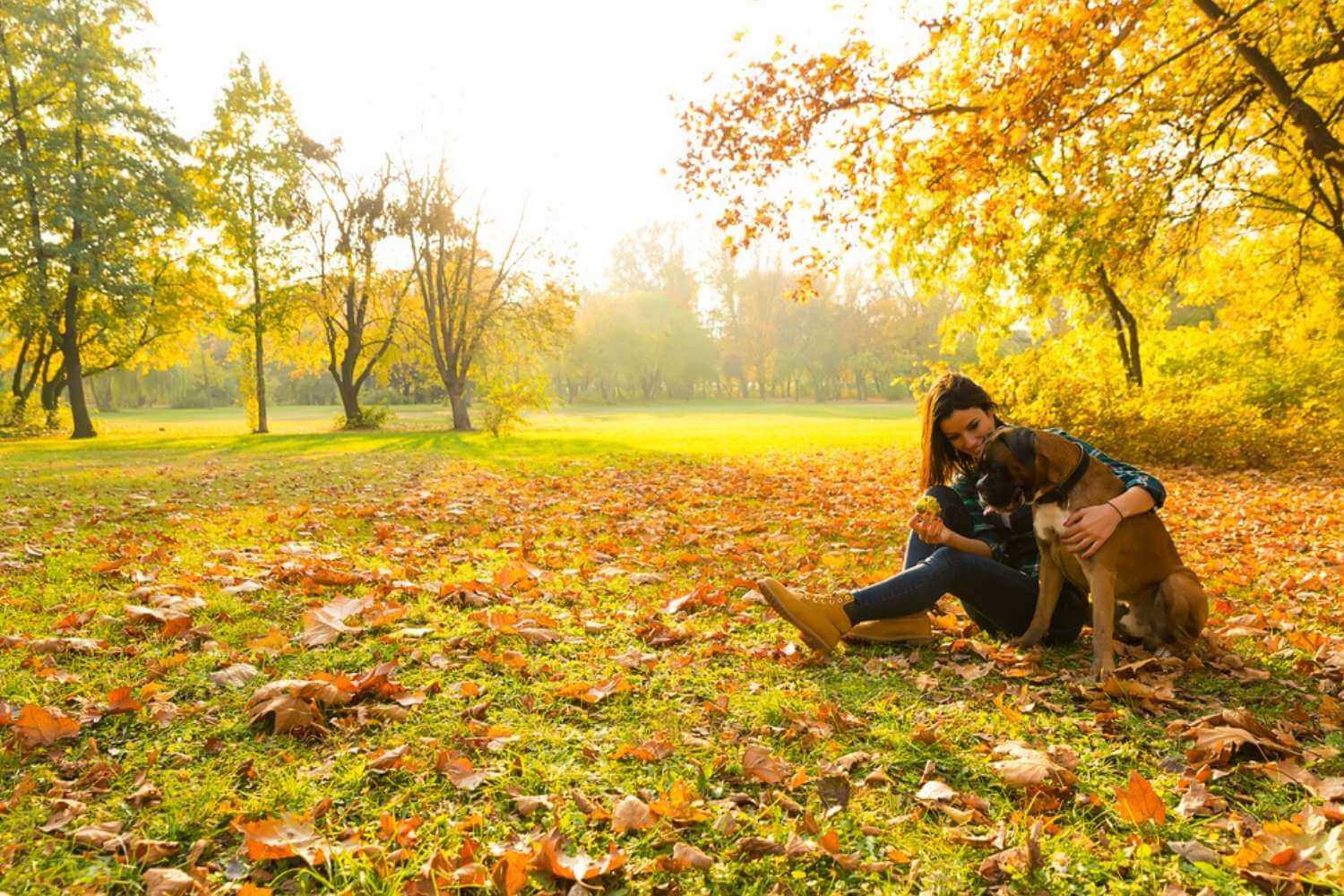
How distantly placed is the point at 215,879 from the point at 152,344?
38009 mm

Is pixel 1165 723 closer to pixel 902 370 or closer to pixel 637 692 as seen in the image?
pixel 637 692

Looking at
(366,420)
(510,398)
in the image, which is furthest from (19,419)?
(510,398)

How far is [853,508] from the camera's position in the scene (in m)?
9.29

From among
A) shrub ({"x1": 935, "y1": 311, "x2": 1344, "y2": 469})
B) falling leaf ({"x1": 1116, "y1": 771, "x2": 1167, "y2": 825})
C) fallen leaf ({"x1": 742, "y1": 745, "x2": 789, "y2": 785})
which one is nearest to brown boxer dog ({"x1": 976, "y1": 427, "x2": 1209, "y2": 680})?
falling leaf ({"x1": 1116, "y1": 771, "x2": 1167, "y2": 825})

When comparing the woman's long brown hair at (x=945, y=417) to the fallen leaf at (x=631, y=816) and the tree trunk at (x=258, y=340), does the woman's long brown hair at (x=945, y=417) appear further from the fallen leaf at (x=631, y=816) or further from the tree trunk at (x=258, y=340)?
the tree trunk at (x=258, y=340)

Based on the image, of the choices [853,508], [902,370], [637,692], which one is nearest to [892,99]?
[853,508]

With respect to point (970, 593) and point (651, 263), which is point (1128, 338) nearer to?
point (970, 593)

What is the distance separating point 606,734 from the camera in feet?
9.81

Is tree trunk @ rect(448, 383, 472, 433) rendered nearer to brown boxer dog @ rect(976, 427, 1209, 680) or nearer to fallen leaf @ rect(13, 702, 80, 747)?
fallen leaf @ rect(13, 702, 80, 747)

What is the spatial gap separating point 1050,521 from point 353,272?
105 ft

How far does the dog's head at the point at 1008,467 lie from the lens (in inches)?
145

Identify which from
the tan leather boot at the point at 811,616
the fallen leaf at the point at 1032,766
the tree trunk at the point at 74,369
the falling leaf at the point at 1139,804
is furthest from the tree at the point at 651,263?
the falling leaf at the point at 1139,804


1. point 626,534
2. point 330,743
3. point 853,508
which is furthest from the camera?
point 853,508

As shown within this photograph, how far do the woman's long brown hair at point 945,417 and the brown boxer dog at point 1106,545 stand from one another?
0.44 metres
